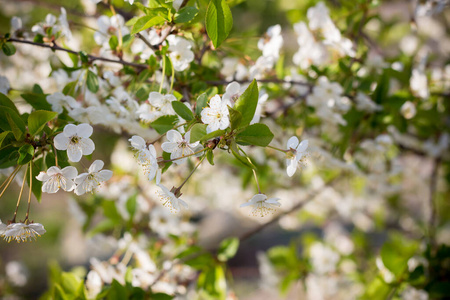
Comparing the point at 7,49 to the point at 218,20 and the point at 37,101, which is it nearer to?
the point at 37,101

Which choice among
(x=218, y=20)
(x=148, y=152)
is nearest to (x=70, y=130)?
(x=148, y=152)

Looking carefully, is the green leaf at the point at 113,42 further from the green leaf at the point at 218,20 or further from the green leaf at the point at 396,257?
the green leaf at the point at 396,257

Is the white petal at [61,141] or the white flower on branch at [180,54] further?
the white flower on branch at [180,54]

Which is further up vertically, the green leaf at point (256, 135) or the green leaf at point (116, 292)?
the green leaf at point (256, 135)

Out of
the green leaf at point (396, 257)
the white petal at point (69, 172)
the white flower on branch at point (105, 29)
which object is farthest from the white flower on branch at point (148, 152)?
the green leaf at point (396, 257)

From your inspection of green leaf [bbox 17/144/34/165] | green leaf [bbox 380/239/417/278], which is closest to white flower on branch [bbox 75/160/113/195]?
green leaf [bbox 17/144/34/165]

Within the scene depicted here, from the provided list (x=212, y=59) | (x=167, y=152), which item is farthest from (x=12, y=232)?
(x=212, y=59)
